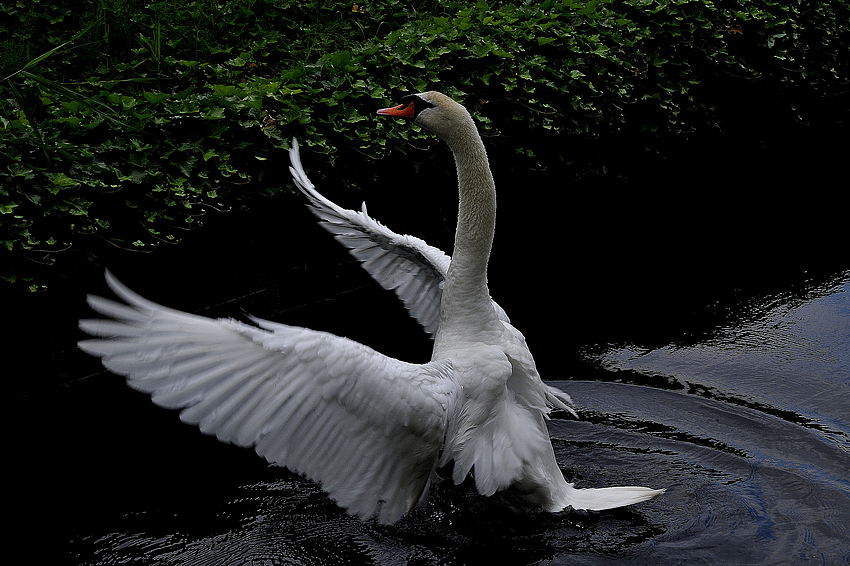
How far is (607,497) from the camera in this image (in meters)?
3.94

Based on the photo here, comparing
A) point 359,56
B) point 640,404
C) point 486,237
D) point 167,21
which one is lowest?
point 640,404

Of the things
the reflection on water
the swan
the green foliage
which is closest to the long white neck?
the swan

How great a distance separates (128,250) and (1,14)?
2.39 metres

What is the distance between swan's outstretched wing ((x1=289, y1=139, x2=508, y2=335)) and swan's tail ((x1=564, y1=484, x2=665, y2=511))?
4.09ft

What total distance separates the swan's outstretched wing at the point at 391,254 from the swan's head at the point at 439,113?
0.82 m

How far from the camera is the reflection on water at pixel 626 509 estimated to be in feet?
12.5

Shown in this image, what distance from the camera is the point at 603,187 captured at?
7656 millimetres

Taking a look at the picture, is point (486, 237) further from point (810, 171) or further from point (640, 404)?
point (810, 171)

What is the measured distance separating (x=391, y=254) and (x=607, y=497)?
165 cm

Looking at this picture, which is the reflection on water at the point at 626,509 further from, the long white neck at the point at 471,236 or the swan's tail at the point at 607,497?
the long white neck at the point at 471,236

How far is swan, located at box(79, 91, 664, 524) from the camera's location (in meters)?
3.04

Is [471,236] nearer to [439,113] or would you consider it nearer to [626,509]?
[439,113]

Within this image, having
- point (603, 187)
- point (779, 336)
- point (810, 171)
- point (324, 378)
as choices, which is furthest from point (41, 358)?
point (810, 171)

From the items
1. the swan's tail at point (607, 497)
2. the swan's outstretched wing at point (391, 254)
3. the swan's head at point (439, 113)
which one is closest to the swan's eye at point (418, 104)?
the swan's head at point (439, 113)
